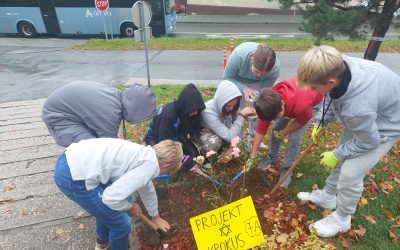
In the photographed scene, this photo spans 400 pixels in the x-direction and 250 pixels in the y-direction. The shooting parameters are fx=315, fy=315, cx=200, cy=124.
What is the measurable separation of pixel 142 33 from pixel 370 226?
5271 mm

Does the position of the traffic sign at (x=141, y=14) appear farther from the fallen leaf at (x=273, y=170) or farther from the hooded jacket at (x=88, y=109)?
the fallen leaf at (x=273, y=170)

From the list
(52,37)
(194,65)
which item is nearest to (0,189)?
(194,65)

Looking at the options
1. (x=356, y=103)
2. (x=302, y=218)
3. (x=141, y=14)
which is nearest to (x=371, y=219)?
(x=302, y=218)

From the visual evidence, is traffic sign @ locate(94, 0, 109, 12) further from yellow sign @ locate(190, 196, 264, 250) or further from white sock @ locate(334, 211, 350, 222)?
white sock @ locate(334, 211, 350, 222)

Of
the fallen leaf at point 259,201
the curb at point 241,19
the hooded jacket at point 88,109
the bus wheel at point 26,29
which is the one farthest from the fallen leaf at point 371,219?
the curb at point 241,19

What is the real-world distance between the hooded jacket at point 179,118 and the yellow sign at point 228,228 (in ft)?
3.20

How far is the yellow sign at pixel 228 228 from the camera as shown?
239cm

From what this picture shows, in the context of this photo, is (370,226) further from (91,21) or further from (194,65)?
(91,21)

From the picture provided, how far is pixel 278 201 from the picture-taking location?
3.02 m

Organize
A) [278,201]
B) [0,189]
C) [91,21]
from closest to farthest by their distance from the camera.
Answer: [278,201]
[0,189]
[91,21]

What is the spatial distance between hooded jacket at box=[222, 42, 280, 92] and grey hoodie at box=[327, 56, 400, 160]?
54.0 inches

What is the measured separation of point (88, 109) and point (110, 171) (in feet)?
2.87

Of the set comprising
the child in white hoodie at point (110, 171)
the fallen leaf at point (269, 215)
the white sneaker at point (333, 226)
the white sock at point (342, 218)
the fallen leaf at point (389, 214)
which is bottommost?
the fallen leaf at point (389, 214)

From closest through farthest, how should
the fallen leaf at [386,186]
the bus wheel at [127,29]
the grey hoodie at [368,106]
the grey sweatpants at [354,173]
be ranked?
the grey hoodie at [368,106]
the grey sweatpants at [354,173]
the fallen leaf at [386,186]
the bus wheel at [127,29]
